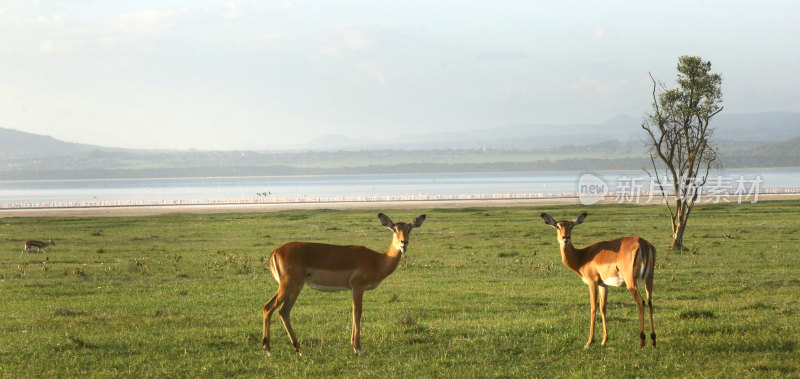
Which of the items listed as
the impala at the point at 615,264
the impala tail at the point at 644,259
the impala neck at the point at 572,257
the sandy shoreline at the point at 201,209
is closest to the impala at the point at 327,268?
the impala neck at the point at 572,257

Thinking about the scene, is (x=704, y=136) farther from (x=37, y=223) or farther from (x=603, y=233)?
(x=37, y=223)

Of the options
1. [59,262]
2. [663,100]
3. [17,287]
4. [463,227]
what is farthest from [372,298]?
[463,227]

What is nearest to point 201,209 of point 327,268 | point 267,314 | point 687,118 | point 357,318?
point 687,118

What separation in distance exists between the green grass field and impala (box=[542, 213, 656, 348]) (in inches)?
32.2

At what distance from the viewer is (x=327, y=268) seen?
11.4 m

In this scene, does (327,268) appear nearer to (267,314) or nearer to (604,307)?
(267,314)

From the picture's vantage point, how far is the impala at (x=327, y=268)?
11312 mm

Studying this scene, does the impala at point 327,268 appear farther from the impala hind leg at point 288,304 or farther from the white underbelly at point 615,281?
the white underbelly at point 615,281

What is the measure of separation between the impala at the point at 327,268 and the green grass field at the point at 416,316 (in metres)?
1.02

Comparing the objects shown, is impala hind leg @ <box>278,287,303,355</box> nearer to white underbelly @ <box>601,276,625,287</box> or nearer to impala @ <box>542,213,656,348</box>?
impala @ <box>542,213,656,348</box>

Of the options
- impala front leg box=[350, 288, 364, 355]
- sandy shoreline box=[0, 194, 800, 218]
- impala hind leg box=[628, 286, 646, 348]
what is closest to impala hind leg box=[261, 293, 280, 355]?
impala front leg box=[350, 288, 364, 355]

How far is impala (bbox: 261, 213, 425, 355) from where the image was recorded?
445 inches

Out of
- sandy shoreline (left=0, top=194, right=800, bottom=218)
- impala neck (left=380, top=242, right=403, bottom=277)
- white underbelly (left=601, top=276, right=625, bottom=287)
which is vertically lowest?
sandy shoreline (left=0, top=194, right=800, bottom=218)

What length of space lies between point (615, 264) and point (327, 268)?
167 inches
